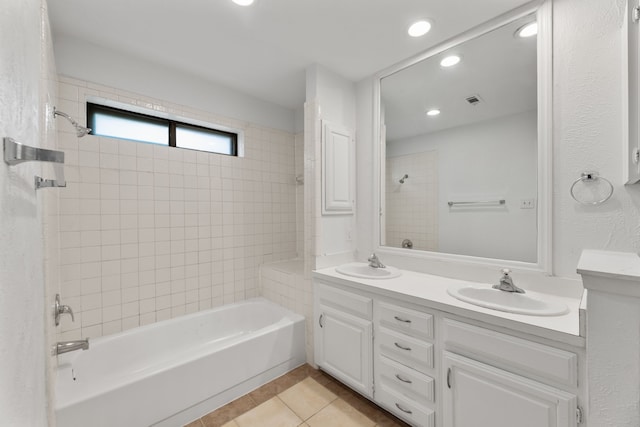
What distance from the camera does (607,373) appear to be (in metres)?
0.82

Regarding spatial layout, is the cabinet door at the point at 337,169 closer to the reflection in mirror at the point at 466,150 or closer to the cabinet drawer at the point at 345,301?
the reflection in mirror at the point at 466,150

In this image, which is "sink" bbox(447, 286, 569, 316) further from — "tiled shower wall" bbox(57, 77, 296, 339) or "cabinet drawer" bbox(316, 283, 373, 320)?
"tiled shower wall" bbox(57, 77, 296, 339)

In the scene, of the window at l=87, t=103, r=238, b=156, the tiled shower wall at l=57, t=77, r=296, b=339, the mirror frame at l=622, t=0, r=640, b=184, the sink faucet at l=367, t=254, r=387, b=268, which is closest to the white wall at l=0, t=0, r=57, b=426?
the tiled shower wall at l=57, t=77, r=296, b=339

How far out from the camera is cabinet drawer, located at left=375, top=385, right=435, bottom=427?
1.42 m

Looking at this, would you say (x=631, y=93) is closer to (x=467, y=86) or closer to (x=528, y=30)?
(x=528, y=30)

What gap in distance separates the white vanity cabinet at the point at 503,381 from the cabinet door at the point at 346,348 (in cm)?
50

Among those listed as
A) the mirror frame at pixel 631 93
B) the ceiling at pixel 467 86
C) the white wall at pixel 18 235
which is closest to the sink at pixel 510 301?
the mirror frame at pixel 631 93

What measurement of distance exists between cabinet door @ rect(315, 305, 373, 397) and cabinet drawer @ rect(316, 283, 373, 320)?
4cm

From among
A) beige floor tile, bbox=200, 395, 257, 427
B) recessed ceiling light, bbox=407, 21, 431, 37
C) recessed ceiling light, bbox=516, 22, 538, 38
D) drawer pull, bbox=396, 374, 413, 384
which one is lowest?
beige floor tile, bbox=200, 395, 257, 427

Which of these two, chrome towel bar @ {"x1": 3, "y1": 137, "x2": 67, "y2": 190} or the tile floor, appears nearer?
chrome towel bar @ {"x1": 3, "y1": 137, "x2": 67, "y2": 190}

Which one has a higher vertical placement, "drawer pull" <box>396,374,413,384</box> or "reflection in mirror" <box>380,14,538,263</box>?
"reflection in mirror" <box>380,14,538,263</box>

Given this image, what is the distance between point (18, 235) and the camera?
647 millimetres

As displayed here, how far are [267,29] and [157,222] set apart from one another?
1.70 metres

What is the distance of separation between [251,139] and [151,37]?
1.15 metres
